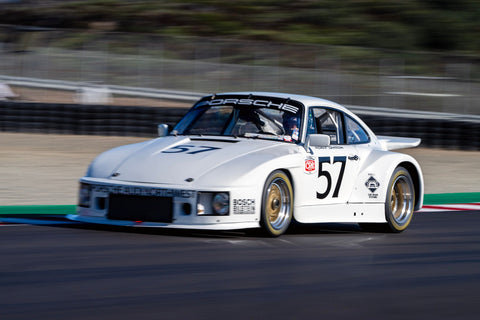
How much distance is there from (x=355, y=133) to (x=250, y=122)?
124 centimetres

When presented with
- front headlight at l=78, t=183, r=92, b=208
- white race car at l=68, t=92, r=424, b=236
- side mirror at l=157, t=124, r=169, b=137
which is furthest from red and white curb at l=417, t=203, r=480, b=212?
front headlight at l=78, t=183, r=92, b=208

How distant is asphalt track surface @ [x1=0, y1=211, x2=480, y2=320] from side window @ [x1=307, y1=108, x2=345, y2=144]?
0.92 metres

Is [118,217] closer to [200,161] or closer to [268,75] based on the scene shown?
[200,161]

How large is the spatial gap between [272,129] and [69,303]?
3561mm

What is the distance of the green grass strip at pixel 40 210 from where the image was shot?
8.75m

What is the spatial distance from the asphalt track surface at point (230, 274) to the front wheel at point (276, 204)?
0.14 m

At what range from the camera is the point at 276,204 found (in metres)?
7.20

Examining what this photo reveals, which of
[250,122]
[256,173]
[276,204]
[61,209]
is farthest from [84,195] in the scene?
[61,209]

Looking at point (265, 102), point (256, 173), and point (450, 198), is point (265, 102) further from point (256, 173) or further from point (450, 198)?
point (450, 198)

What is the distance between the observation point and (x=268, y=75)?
20.2m

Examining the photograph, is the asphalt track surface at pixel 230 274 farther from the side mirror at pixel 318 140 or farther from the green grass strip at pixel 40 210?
the green grass strip at pixel 40 210

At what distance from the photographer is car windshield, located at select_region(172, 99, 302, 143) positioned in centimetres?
A: 782

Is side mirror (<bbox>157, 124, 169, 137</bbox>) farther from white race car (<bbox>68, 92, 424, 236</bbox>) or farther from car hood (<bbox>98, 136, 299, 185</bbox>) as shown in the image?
car hood (<bbox>98, 136, 299, 185</bbox>)

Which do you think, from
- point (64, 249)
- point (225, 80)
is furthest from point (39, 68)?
point (64, 249)
